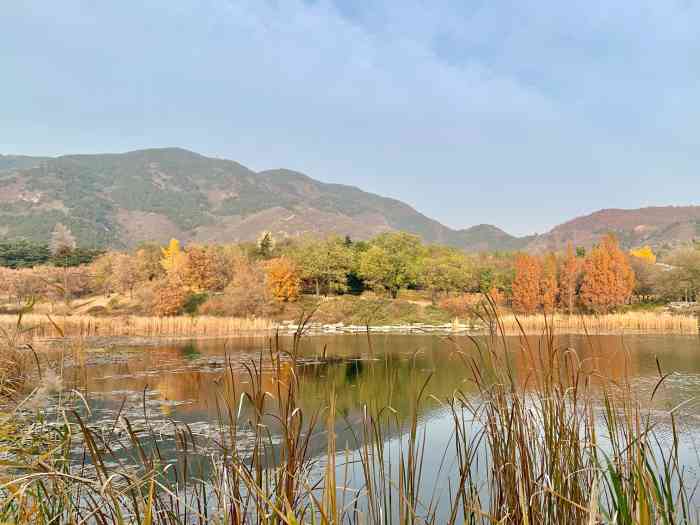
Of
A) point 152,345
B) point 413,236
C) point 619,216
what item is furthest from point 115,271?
point 619,216

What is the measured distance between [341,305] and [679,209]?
13407 centimetres

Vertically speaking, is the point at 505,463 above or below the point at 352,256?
below

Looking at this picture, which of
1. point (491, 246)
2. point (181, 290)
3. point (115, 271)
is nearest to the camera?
point (181, 290)

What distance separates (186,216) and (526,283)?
133850 mm

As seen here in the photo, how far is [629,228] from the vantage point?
124312 mm

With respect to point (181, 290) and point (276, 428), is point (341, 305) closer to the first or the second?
point (181, 290)

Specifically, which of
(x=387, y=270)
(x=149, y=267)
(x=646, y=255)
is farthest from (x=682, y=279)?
(x=149, y=267)

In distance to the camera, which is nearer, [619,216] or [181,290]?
[181,290]

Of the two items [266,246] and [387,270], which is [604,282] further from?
[266,246]

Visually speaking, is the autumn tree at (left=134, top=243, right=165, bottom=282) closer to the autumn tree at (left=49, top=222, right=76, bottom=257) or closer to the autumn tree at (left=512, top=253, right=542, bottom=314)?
the autumn tree at (left=512, top=253, right=542, bottom=314)

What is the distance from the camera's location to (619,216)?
13925 centimetres

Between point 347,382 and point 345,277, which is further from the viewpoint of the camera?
point 345,277

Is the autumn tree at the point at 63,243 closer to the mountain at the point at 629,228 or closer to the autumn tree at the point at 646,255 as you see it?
the autumn tree at the point at 646,255

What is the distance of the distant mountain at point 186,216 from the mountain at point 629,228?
24cm
